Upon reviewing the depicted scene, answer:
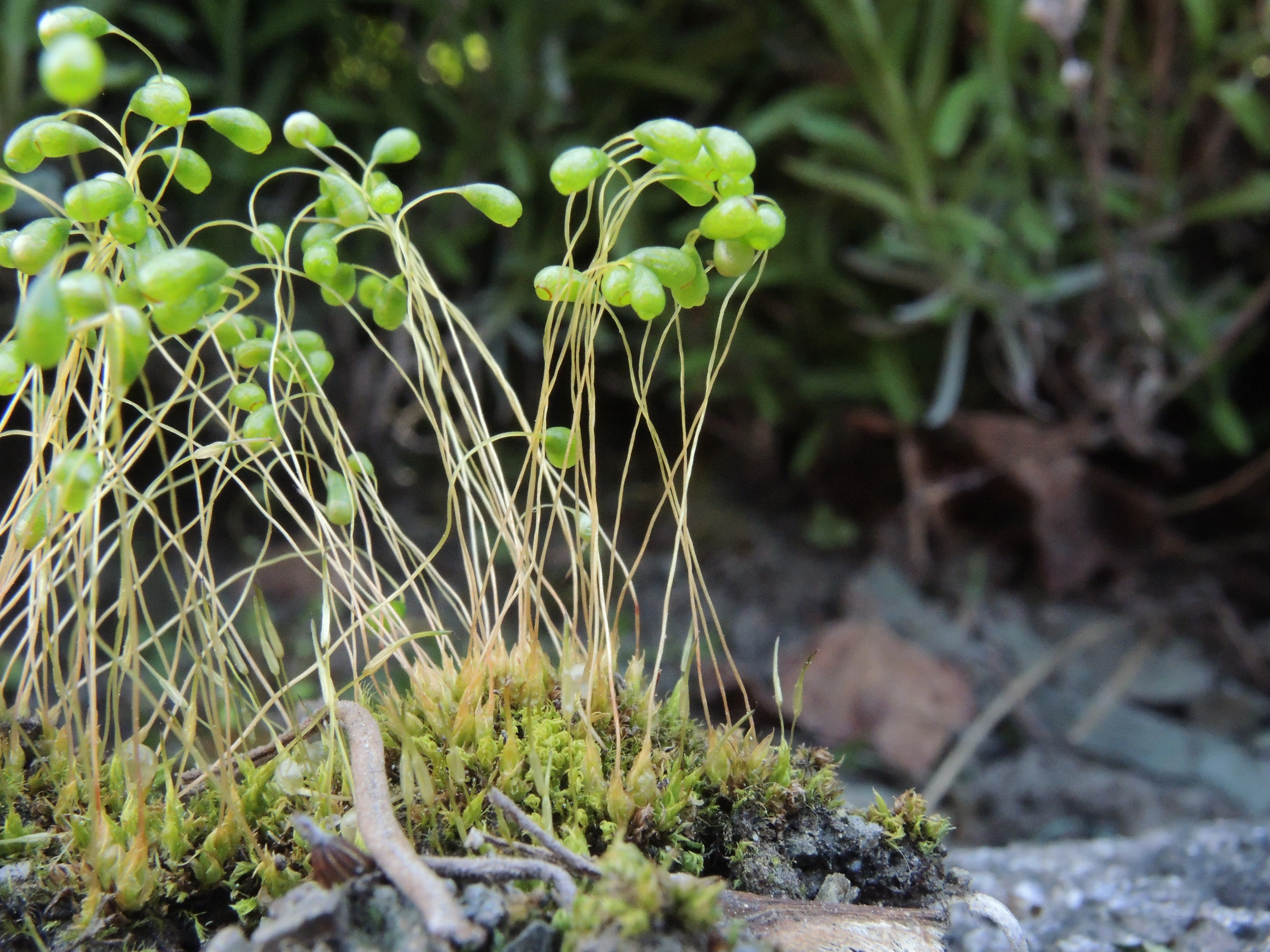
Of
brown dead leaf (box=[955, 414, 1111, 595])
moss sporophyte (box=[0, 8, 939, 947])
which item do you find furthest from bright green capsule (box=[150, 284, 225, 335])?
brown dead leaf (box=[955, 414, 1111, 595])

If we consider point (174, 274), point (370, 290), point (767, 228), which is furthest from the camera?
point (370, 290)

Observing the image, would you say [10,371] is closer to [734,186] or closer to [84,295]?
[84,295]

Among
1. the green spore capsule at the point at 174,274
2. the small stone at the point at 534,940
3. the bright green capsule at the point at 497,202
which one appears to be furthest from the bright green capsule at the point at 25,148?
the small stone at the point at 534,940

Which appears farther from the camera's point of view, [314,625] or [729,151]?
[314,625]

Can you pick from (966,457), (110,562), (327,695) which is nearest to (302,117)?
(327,695)

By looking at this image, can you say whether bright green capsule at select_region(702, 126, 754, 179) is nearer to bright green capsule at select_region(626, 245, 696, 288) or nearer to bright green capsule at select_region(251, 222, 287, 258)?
bright green capsule at select_region(626, 245, 696, 288)

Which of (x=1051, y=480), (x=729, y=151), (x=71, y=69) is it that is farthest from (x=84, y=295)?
(x=1051, y=480)
